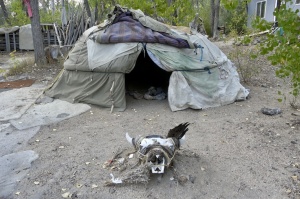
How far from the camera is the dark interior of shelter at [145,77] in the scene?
25.5ft

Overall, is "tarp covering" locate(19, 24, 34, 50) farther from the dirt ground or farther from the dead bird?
the dead bird

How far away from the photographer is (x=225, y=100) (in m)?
6.28

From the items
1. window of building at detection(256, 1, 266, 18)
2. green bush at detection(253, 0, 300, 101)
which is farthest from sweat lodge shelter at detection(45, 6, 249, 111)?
window of building at detection(256, 1, 266, 18)

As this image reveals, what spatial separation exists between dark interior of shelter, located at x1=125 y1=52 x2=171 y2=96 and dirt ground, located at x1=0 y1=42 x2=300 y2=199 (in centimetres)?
136

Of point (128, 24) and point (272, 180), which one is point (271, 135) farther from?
point (128, 24)

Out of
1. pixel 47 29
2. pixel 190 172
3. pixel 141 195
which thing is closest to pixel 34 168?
pixel 141 195

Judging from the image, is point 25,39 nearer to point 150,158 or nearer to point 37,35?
point 37,35

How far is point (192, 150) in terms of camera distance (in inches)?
166

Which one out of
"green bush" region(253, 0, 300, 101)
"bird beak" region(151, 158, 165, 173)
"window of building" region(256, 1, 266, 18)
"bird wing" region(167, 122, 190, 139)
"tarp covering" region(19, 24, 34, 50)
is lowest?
"bird beak" region(151, 158, 165, 173)

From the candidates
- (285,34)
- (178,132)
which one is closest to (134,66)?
(178,132)

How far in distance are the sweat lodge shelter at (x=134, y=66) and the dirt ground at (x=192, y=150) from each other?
0.32 meters

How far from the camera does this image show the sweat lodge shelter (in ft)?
19.8

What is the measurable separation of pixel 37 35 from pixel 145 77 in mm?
4232

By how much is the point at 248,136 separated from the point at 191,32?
10.7 ft
